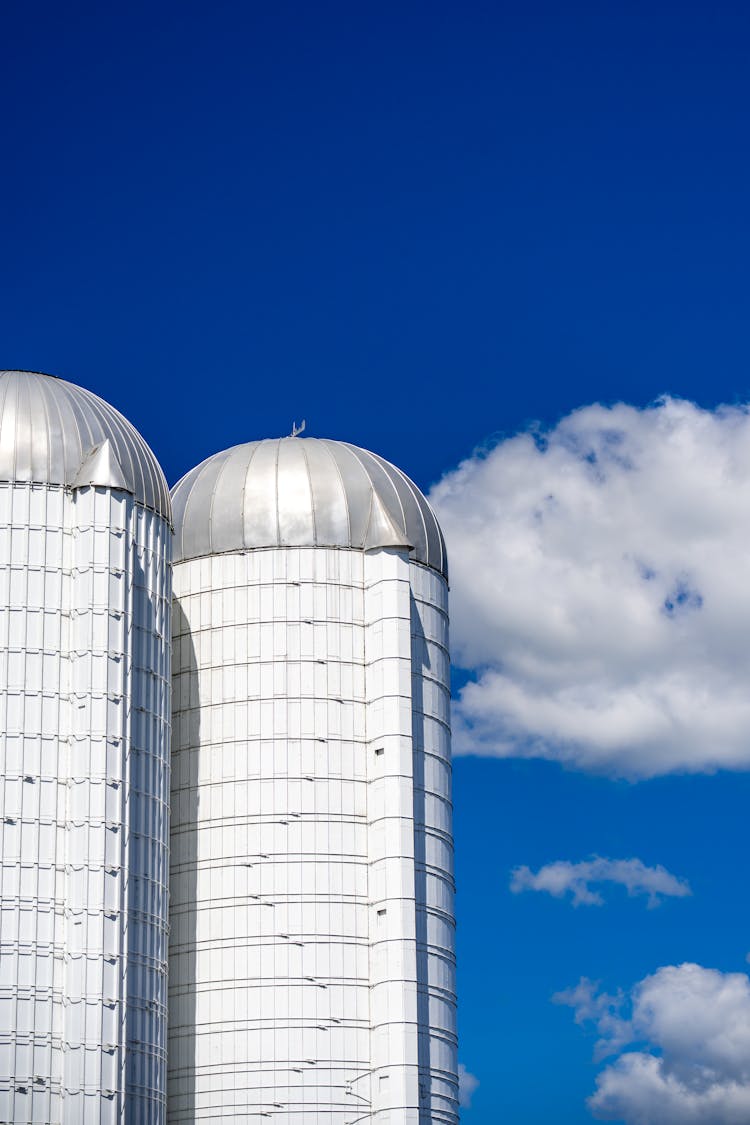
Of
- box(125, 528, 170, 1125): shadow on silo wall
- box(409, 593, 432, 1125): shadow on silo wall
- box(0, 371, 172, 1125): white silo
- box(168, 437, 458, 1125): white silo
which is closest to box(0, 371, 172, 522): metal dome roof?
box(0, 371, 172, 1125): white silo

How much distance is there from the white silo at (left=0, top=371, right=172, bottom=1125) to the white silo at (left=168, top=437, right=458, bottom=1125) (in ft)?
13.6

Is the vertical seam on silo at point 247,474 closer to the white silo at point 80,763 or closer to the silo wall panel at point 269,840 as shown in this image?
the silo wall panel at point 269,840

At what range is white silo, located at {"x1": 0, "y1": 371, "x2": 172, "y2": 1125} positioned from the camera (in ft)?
235

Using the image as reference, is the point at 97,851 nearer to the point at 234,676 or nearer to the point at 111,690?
the point at 111,690

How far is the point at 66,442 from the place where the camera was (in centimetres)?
7800

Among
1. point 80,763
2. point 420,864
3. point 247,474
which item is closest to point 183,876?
point 420,864

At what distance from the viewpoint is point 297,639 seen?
8400cm

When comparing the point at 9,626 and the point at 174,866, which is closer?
the point at 9,626

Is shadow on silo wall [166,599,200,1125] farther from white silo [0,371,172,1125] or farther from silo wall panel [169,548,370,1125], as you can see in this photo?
white silo [0,371,172,1125]

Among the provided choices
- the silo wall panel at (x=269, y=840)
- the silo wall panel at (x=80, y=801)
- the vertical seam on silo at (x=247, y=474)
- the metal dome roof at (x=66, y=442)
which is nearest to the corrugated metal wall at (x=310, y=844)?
the silo wall panel at (x=269, y=840)

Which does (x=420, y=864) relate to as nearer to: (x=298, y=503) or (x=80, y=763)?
(x=298, y=503)

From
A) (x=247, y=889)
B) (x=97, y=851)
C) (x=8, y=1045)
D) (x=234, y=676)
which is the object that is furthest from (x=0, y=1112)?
(x=234, y=676)

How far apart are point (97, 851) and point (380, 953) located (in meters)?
12.9

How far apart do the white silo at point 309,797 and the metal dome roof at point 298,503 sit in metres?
0.09
